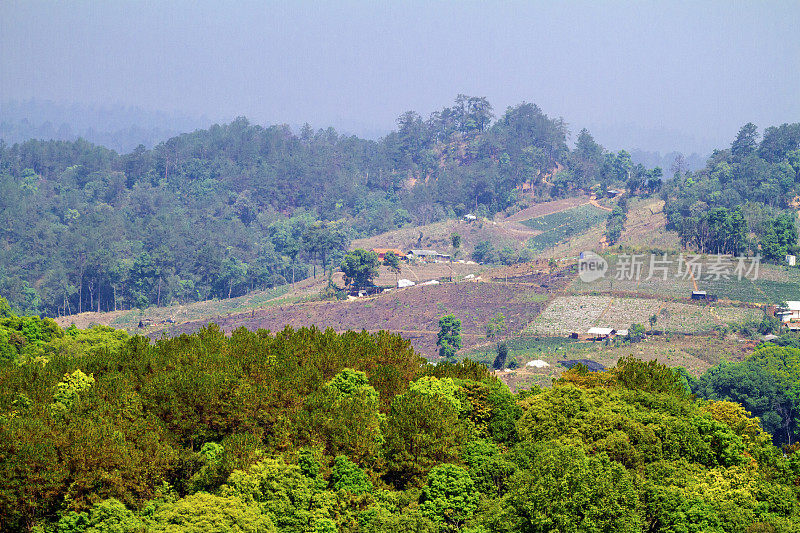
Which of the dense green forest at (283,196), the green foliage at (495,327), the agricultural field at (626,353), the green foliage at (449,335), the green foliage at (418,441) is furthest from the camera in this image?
the dense green forest at (283,196)

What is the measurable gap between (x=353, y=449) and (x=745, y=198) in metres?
77.9

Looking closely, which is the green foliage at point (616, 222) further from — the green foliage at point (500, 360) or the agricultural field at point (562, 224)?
the green foliage at point (500, 360)

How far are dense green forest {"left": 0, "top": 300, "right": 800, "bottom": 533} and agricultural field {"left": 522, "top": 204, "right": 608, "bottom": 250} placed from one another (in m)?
65.3

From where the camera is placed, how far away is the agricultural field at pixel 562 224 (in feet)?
330

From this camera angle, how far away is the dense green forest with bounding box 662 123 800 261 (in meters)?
74.6

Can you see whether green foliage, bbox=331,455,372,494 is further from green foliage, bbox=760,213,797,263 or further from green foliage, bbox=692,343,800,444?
green foliage, bbox=760,213,797,263

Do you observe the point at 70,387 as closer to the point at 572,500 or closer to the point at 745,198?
the point at 572,500

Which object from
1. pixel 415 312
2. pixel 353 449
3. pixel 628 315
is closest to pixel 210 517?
pixel 353 449

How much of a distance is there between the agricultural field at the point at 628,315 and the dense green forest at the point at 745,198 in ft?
37.7

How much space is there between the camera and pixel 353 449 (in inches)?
1089

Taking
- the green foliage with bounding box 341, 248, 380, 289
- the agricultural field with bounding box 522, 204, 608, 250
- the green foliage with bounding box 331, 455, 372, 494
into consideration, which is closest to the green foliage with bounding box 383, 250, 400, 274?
the green foliage with bounding box 341, 248, 380, 289

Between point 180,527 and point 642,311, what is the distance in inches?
1954

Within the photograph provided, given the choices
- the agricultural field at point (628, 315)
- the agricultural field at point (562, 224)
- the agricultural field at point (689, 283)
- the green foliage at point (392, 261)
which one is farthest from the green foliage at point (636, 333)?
the agricultural field at point (562, 224)

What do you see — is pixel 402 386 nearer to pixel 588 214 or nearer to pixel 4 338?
pixel 4 338
